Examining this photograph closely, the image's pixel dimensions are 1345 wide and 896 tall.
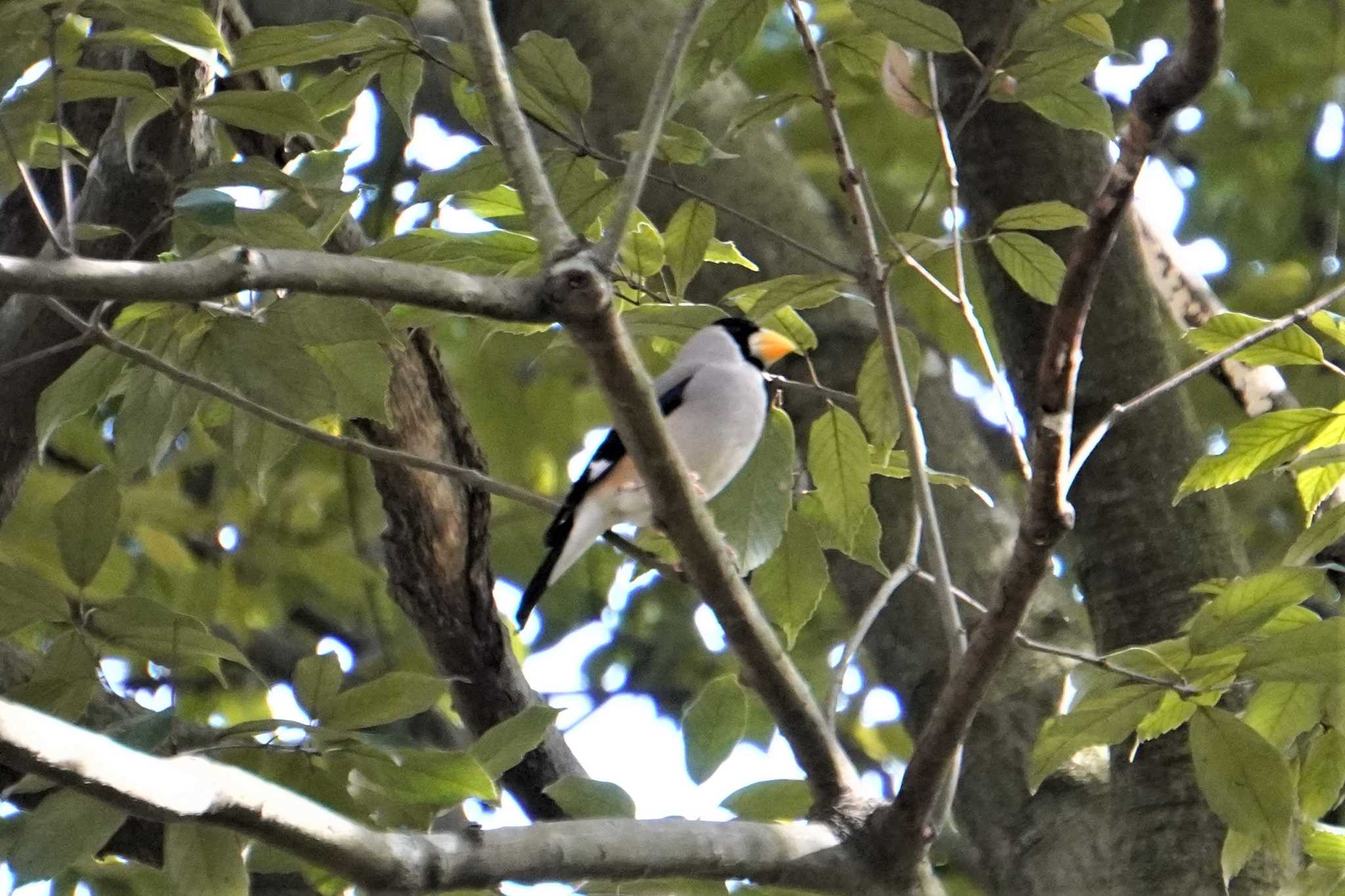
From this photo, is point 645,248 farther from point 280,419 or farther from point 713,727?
point 713,727

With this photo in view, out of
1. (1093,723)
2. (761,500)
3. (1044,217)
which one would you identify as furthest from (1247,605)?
(761,500)

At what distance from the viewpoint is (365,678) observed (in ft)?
18.2

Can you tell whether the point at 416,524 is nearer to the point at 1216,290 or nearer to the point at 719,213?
the point at 719,213

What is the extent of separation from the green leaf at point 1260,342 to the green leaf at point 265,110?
156cm

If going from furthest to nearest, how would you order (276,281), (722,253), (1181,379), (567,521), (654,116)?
(567,521), (722,253), (1181,379), (654,116), (276,281)

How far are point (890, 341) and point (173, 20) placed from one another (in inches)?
46.7

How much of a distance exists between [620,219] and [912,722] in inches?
89.4

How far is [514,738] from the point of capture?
250 cm

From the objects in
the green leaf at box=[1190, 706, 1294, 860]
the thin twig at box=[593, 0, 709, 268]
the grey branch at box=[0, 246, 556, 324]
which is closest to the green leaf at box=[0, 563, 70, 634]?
the grey branch at box=[0, 246, 556, 324]

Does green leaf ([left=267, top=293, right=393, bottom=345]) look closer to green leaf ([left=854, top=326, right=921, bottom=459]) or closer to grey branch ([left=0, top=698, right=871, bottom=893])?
grey branch ([left=0, top=698, right=871, bottom=893])

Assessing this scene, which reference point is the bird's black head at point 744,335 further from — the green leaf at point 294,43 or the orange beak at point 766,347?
the green leaf at point 294,43

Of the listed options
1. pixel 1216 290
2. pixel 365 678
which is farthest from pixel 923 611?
pixel 1216 290

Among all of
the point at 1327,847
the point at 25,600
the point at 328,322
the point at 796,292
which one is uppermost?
the point at 328,322

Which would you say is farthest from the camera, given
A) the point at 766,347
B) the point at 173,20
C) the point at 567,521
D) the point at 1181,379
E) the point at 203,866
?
the point at 766,347
